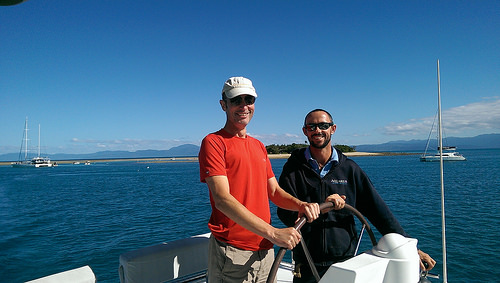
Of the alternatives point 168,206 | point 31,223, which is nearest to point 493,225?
point 168,206

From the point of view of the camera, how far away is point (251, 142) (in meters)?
2.04

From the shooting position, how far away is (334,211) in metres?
2.39

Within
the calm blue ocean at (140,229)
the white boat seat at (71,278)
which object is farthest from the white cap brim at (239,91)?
the calm blue ocean at (140,229)

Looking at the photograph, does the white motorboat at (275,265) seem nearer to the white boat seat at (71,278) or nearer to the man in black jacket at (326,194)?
the white boat seat at (71,278)

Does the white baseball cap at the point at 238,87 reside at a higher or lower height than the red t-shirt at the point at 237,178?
higher

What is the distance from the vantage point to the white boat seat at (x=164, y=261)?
2418 millimetres

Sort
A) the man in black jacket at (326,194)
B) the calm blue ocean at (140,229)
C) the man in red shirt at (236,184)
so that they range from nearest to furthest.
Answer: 1. the man in red shirt at (236,184)
2. the man in black jacket at (326,194)
3. the calm blue ocean at (140,229)

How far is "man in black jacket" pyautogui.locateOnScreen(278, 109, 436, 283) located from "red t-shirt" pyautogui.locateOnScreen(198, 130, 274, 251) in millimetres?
566

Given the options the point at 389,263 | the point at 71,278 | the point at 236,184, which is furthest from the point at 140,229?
the point at 389,263

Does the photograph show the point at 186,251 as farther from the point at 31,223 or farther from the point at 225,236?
the point at 31,223

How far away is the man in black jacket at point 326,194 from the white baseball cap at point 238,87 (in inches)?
29.3

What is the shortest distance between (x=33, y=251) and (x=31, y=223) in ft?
21.0

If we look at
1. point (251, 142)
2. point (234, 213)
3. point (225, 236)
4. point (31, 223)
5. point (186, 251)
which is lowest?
point (31, 223)

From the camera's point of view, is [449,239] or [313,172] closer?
[313,172]
